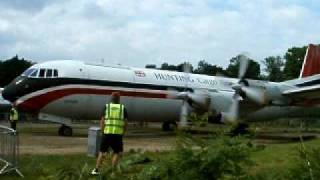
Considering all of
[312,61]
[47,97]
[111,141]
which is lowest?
[111,141]

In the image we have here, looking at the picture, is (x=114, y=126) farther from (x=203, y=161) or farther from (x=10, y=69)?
(x=10, y=69)

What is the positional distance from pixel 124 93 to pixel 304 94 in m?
8.24

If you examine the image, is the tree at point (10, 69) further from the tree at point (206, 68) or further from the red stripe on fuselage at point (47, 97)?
the red stripe on fuselage at point (47, 97)

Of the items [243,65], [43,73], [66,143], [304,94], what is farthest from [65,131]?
[304,94]

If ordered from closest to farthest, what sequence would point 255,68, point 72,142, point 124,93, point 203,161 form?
point 203,161 → point 72,142 → point 124,93 → point 255,68

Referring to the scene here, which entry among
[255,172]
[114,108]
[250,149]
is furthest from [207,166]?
[114,108]

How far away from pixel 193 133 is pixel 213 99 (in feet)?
73.6

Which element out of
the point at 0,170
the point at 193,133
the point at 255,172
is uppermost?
the point at 193,133

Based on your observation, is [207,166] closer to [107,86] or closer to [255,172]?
[255,172]

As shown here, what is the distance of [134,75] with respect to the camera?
27.1 m

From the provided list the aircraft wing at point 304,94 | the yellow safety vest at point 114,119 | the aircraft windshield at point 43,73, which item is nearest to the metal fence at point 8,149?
the yellow safety vest at point 114,119

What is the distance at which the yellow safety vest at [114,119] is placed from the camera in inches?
476

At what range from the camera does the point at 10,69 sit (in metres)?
88.2

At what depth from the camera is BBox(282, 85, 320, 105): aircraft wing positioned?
75.4ft
